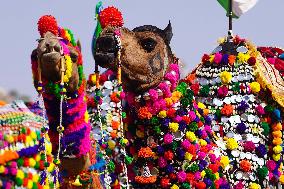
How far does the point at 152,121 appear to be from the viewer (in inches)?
235

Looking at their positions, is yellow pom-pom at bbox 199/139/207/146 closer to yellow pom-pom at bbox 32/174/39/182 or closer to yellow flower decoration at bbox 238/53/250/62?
yellow flower decoration at bbox 238/53/250/62

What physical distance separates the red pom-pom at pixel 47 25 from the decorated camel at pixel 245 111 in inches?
81.8

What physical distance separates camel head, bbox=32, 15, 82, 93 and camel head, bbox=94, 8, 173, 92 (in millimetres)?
640

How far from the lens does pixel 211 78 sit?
6793 mm

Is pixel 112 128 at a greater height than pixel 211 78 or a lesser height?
lesser

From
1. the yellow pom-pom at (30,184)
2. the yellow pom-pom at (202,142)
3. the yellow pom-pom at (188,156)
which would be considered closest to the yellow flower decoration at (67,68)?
the yellow pom-pom at (30,184)

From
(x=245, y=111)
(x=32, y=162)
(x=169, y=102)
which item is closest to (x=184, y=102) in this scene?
(x=169, y=102)

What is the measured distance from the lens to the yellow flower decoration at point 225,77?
666 centimetres

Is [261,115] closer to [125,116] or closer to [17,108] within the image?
[125,116]

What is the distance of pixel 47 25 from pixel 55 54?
1.07ft

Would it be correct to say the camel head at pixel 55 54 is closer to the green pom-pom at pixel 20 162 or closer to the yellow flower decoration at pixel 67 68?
the yellow flower decoration at pixel 67 68

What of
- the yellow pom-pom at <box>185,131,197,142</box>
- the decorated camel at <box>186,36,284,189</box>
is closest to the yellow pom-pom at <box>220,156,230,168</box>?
the decorated camel at <box>186,36,284,189</box>

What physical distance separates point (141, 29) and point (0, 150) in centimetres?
225

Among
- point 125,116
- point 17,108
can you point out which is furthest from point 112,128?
point 17,108
